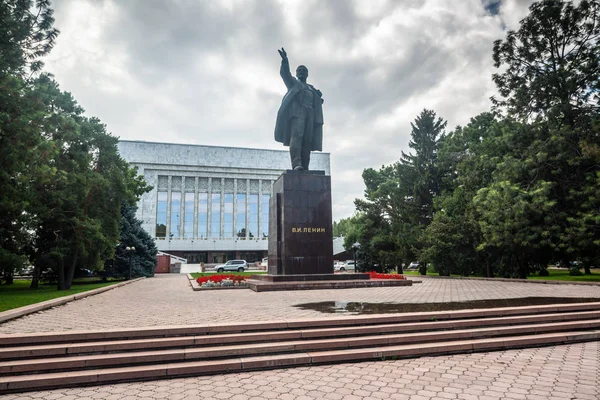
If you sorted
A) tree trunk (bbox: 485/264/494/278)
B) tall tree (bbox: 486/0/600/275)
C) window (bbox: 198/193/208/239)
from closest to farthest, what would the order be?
tall tree (bbox: 486/0/600/275), tree trunk (bbox: 485/264/494/278), window (bbox: 198/193/208/239)

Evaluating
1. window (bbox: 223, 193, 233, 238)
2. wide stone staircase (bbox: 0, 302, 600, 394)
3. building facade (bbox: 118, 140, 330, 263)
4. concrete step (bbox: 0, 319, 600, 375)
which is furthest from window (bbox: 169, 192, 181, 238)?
concrete step (bbox: 0, 319, 600, 375)

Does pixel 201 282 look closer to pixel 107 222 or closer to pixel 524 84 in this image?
pixel 107 222

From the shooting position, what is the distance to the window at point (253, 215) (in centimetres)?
5909

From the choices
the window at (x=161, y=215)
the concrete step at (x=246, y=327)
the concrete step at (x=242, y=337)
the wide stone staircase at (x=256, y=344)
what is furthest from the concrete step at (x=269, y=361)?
the window at (x=161, y=215)

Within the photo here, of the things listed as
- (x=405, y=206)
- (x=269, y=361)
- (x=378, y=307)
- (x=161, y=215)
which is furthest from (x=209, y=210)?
(x=269, y=361)

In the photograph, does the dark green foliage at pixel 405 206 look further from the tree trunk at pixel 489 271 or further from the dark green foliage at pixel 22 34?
the dark green foliage at pixel 22 34

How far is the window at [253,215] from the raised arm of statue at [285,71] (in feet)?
152

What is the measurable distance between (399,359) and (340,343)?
82cm

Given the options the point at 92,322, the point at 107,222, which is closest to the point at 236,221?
the point at 107,222

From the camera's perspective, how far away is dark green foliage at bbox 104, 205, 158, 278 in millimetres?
26734

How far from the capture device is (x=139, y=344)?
5.00 m

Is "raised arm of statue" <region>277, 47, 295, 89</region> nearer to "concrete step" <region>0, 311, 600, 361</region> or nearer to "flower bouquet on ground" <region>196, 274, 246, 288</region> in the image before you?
"flower bouquet on ground" <region>196, 274, 246, 288</region>

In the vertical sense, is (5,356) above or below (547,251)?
below

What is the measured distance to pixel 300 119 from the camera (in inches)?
544
